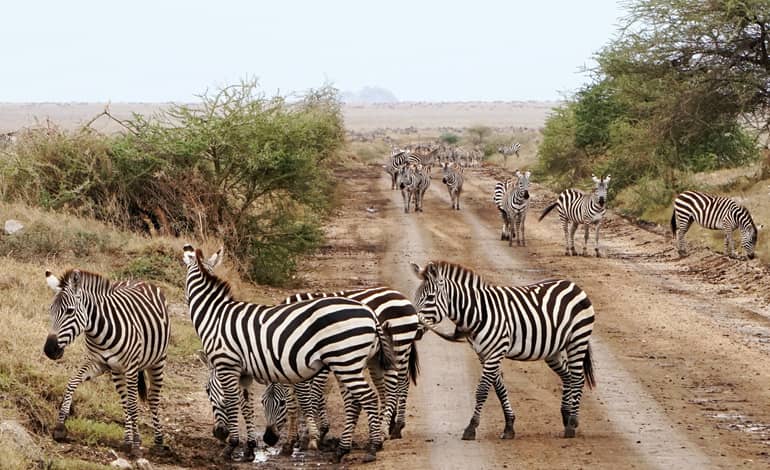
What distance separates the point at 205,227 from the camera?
20.3m

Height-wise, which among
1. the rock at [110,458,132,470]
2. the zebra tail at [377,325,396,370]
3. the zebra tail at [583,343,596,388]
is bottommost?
the rock at [110,458,132,470]

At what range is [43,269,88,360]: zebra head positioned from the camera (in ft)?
31.7

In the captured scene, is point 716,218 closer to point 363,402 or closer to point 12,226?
point 12,226

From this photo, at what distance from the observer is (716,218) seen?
24359 millimetres

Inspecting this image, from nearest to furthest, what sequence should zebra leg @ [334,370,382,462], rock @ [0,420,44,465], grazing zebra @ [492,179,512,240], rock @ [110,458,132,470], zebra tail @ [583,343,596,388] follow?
1. rock @ [0,420,44,465]
2. rock @ [110,458,132,470]
3. zebra leg @ [334,370,382,462]
4. zebra tail @ [583,343,596,388]
5. grazing zebra @ [492,179,512,240]

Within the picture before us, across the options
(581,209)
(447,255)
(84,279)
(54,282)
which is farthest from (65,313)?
(581,209)

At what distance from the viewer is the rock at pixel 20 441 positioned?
28.2 ft

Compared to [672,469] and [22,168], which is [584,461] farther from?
[22,168]

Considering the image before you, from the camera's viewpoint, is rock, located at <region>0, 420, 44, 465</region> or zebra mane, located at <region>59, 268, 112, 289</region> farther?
zebra mane, located at <region>59, 268, 112, 289</region>

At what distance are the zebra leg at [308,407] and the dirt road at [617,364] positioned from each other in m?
0.74

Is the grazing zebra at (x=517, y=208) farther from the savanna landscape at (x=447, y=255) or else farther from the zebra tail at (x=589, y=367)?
the zebra tail at (x=589, y=367)

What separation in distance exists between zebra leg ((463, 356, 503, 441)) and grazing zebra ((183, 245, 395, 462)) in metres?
0.95

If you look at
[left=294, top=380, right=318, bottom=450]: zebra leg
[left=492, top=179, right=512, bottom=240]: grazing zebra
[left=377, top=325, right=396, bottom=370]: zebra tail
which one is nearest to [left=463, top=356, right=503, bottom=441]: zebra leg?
[left=377, top=325, right=396, bottom=370]: zebra tail

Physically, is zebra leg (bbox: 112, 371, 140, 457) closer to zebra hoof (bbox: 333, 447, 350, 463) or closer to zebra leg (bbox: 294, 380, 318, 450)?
zebra leg (bbox: 294, 380, 318, 450)
